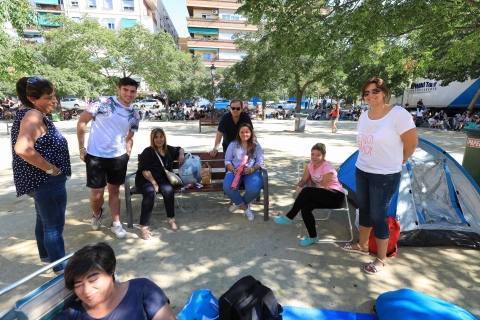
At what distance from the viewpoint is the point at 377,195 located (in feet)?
10.5

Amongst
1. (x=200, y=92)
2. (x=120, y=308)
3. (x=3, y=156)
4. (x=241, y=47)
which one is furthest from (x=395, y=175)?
(x=200, y=92)

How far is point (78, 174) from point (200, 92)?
27.2 metres

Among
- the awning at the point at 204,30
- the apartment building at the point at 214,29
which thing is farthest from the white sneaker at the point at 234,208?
the awning at the point at 204,30

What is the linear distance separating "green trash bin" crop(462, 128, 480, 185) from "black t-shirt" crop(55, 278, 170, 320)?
551cm

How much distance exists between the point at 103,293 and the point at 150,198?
2476mm

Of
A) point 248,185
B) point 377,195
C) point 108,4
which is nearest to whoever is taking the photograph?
point 377,195

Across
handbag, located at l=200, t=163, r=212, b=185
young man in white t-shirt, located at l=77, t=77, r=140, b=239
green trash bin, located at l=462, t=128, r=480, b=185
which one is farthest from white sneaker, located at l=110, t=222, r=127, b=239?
green trash bin, located at l=462, t=128, r=480, b=185

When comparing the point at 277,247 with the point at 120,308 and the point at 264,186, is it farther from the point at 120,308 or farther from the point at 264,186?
the point at 120,308

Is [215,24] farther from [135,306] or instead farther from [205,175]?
[135,306]

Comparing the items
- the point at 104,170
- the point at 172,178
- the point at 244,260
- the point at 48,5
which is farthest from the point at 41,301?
the point at 48,5

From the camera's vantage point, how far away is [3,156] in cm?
971

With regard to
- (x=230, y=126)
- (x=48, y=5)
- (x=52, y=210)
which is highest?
(x=48, y=5)

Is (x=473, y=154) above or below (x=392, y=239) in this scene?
above

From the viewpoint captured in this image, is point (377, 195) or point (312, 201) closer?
point (377, 195)
